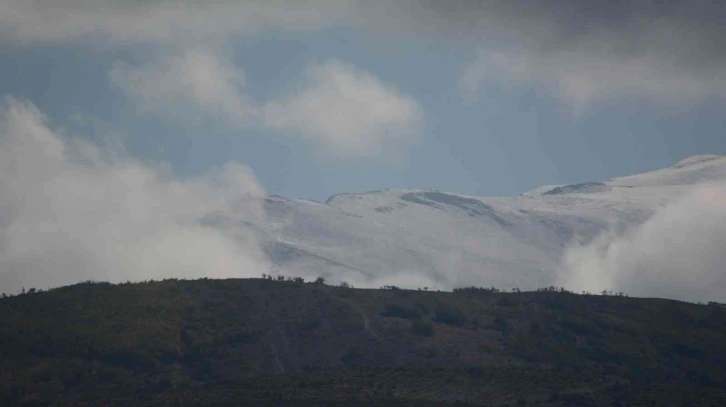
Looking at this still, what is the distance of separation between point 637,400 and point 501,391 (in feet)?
39.8

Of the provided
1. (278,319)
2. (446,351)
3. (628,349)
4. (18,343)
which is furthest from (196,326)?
(628,349)

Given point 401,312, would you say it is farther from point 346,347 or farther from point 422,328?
point 346,347

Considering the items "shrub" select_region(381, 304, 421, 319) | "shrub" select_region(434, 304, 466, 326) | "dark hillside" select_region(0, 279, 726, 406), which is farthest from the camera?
"shrub" select_region(381, 304, 421, 319)

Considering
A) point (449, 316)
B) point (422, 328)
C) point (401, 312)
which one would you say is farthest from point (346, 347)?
point (449, 316)

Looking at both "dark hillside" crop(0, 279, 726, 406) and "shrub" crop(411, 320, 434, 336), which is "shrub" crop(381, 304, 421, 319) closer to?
→ "dark hillside" crop(0, 279, 726, 406)

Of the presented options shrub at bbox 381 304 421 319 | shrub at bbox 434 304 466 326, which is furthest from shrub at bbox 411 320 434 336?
shrub at bbox 381 304 421 319

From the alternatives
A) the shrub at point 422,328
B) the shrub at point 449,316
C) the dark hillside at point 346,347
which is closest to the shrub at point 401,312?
the dark hillside at point 346,347

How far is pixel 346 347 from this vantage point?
131 metres

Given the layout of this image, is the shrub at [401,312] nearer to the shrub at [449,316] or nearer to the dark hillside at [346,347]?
the dark hillside at [346,347]

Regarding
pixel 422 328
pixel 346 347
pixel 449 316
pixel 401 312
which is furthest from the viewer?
pixel 401 312

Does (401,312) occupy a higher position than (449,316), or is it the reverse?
(401,312)

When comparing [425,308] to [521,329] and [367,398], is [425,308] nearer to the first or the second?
[521,329]

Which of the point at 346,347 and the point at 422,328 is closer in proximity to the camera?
the point at 346,347

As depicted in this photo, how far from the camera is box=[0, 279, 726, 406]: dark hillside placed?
110 m
